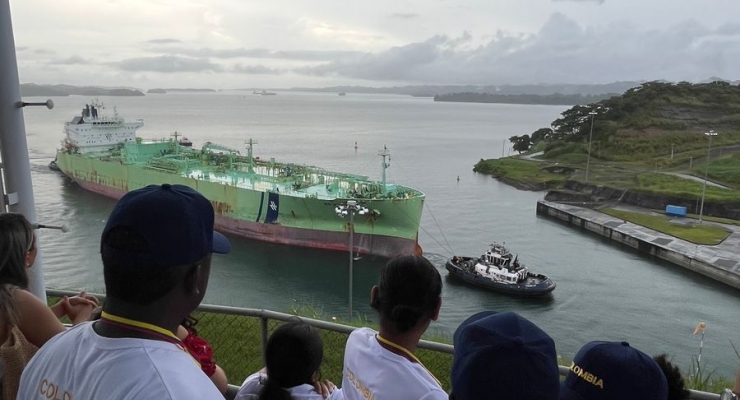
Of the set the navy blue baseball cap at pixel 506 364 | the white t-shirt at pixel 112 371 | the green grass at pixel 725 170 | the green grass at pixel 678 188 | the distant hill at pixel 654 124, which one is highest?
the white t-shirt at pixel 112 371

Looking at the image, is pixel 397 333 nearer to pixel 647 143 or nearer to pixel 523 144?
pixel 647 143

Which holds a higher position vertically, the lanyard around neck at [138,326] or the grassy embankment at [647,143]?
the lanyard around neck at [138,326]

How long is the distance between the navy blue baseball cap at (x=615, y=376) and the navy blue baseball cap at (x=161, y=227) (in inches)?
40.2

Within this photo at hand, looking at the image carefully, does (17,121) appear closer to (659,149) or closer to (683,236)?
(683,236)

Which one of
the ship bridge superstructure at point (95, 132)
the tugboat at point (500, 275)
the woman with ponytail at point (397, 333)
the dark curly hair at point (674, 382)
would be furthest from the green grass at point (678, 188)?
the woman with ponytail at point (397, 333)

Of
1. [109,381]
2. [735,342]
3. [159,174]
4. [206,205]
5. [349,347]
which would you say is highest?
[206,205]

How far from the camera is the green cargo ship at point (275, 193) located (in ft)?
66.2

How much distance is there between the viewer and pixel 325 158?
48.5 m

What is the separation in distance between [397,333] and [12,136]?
6.06 feet

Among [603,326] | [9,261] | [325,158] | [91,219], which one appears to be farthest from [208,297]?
[325,158]

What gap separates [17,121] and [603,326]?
1482 cm

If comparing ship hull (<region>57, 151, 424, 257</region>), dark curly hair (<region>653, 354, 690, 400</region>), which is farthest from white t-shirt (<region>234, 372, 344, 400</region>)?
ship hull (<region>57, 151, 424, 257</region>)

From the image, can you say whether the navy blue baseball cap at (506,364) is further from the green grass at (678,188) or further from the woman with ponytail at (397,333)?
the green grass at (678,188)

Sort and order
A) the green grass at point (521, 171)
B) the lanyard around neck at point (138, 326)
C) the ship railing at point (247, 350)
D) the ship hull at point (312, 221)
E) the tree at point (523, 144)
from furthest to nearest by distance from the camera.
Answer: the tree at point (523, 144) < the green grass at point (521, 171) < the ship hull at point (312, 221) < the ship railing at point (247, 350) < the lanyard around neck at point (138, 326)
